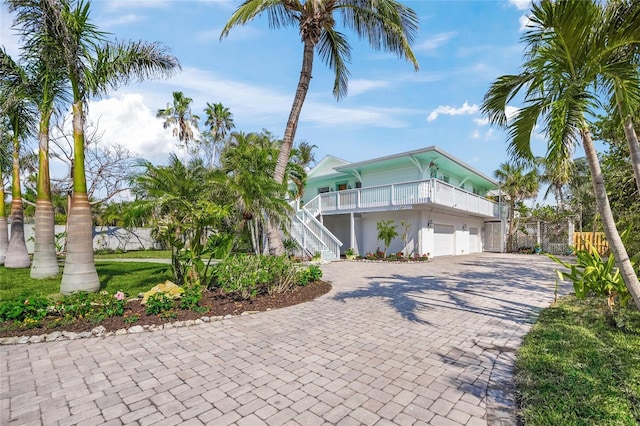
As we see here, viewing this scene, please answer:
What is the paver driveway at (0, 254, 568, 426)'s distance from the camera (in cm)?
265

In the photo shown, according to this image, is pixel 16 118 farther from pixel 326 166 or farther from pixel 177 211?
pixel 326 166

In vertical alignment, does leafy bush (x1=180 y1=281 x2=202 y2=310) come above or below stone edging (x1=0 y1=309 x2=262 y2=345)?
above

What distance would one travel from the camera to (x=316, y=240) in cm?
1521

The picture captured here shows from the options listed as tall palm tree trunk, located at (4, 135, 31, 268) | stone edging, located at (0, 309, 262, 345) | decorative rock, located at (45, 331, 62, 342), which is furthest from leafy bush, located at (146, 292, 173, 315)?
tall palm tree trunk, located at (4, 135, 31, 268)

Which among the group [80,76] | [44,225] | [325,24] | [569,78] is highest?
[325,24]

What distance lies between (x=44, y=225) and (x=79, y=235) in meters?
3.23

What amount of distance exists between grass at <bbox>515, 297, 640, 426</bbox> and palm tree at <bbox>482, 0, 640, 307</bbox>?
79 centimetres

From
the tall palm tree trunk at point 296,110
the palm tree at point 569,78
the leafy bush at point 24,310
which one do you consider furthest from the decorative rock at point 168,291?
the palm tree at point 569,78

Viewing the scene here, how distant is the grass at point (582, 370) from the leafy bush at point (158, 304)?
211 inches

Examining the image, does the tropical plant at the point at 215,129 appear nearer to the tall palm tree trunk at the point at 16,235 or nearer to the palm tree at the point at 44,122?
the tall palm tree trunk at the point at 16,235

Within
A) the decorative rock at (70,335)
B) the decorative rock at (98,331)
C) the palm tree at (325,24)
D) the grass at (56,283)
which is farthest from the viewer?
the palm tree at (325,24)

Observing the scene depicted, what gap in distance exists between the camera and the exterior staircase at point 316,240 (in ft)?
49.1

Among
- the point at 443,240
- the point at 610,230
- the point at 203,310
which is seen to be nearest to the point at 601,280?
the point at 610,230

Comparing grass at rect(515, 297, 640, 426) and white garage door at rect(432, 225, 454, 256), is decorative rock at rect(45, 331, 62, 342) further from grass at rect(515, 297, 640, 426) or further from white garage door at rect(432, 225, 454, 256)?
white garage door at rect(432, 225, 454, 256)
